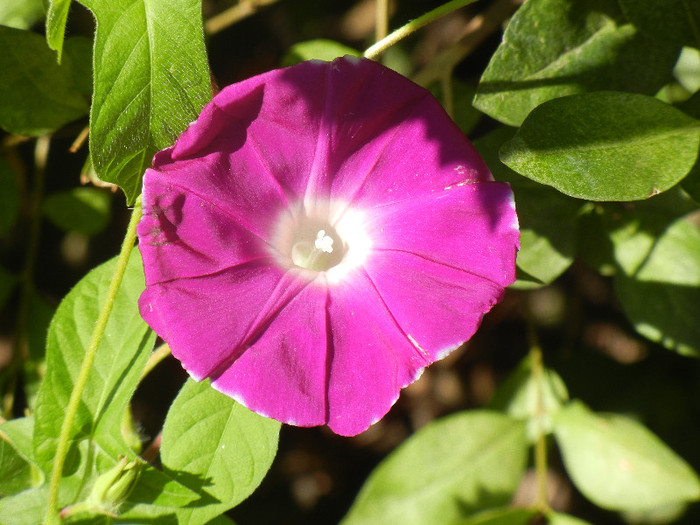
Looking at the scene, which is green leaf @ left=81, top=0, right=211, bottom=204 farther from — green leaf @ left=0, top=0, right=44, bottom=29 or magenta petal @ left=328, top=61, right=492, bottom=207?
green leaf @ left=0, top=0, right=44, bottom=29

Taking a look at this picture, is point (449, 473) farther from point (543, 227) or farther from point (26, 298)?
point (26, 298)

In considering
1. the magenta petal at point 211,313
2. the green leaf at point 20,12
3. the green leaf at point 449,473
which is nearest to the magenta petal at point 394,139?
the magenta petal at point 211,313

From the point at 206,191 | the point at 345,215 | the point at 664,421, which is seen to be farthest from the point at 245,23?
the point at 664,421

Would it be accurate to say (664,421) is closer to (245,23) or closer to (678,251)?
(678,251)

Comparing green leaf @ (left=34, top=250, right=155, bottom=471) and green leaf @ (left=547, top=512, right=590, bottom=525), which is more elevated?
green leaf @ (left=34, top=250, right=155, bottom=471)

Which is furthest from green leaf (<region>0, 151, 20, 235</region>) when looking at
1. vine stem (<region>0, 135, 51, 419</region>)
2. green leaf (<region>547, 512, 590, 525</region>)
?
green leaf (<region>547, 512, 590, 525</region>)

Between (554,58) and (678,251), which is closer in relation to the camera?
(554,58)
